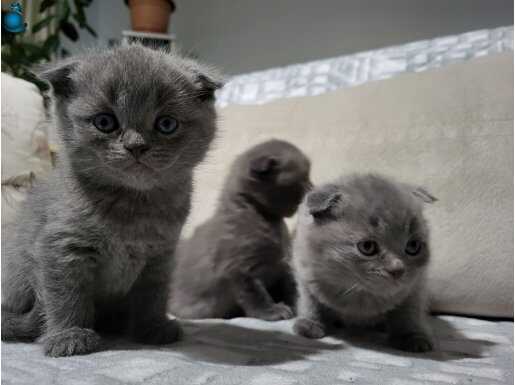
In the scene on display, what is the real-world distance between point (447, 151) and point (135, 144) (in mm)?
1046

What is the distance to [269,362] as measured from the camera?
37.1 inches

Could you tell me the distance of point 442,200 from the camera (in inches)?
60.0

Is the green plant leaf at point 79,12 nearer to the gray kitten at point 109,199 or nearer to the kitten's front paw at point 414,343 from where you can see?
the gray kitten at point 109,199

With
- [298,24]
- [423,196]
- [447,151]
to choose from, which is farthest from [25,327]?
[298,24]

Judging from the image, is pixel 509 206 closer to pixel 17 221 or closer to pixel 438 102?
pixel 438 102

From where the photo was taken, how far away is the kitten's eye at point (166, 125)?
3.02 ft

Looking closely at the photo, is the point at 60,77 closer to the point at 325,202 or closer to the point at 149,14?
the point at 325,202

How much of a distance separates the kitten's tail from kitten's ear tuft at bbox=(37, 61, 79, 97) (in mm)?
431

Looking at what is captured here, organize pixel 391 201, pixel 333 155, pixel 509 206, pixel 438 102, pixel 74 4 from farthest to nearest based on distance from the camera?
pixel 74 4
pixel 333 155
pixel 438 102
pixel 509 206
pixel 391 201

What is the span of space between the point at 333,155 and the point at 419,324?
28.6 inches

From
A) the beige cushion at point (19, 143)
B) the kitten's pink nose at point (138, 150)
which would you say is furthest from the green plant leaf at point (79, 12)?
the kitten's pink nose at point (138, 150)

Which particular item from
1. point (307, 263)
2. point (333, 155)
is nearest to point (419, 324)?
point (307, 263)

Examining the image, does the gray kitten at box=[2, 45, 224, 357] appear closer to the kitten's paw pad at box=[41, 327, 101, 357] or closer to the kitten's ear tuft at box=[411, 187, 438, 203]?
the kitten's paw pad at box=[41, 327, 101, 357]

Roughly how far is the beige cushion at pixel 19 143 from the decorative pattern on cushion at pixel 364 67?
67 centimetres
